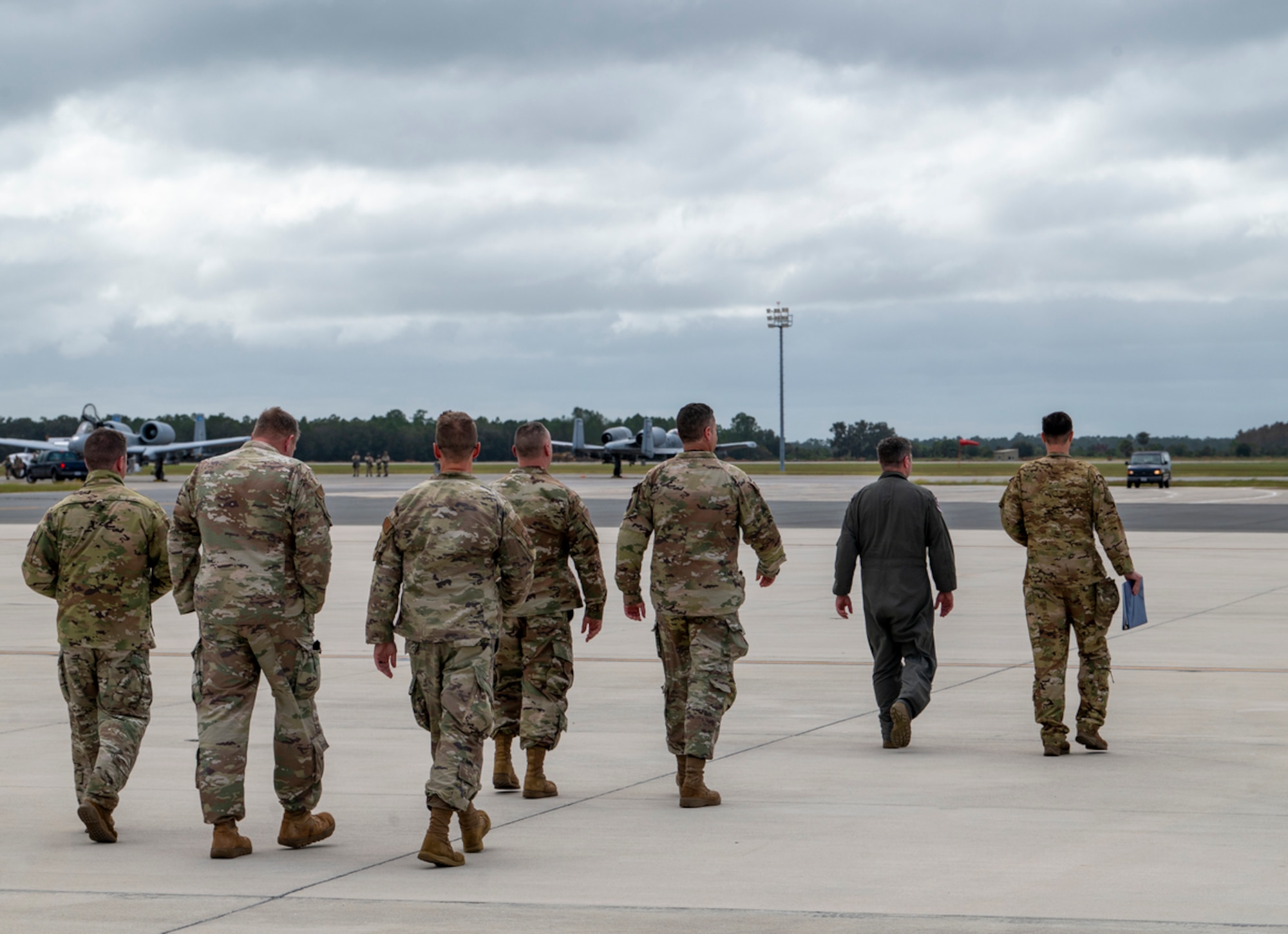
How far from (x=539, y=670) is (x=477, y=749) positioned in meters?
1.32

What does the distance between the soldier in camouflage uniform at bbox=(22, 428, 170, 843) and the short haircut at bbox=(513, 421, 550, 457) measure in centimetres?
196

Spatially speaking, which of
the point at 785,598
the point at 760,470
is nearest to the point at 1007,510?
the point at 785,598

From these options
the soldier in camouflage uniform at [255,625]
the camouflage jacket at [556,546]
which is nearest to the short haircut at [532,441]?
the camouflage jacket at [556,546]

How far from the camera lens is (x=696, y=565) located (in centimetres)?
780

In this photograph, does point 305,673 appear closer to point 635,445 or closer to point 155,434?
point 635,445

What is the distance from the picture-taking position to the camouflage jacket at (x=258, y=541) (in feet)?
21.5

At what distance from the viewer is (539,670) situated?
775cm

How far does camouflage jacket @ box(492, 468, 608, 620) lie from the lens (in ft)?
25.5

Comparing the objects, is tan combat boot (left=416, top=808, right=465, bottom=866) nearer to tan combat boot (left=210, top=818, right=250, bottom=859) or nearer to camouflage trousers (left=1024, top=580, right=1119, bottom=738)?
tan combat boot (left=210, top=818, right=250, bottom=859)

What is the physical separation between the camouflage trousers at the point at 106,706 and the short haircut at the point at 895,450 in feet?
15.9

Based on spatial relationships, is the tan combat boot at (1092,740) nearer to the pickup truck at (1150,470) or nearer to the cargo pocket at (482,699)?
the cargo pocket at (482,699)

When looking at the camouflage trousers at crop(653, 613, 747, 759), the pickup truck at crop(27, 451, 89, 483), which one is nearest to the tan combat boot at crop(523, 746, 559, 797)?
the camouflage trousers at crop(653, 613, 747, 759)

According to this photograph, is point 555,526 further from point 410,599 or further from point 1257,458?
point 1257,458

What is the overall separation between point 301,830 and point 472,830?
2.70ft
